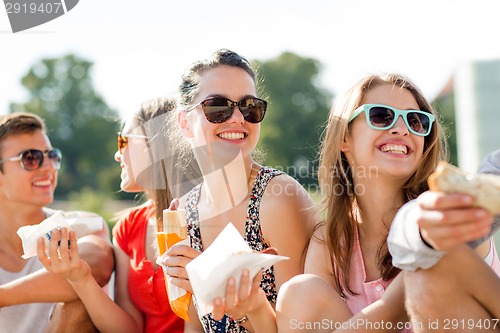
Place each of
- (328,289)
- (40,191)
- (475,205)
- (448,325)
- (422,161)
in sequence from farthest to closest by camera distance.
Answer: (40,191), (422,161), (328,289), (448,325), (475,205)

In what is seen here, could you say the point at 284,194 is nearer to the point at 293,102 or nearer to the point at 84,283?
the point at 84,283

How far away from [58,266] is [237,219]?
0.97 m

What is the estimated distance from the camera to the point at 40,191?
440 cm

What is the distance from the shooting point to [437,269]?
213cm

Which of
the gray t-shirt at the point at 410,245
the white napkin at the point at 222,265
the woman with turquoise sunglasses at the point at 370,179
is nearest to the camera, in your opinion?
the gray t-shirt at the point at 410,245

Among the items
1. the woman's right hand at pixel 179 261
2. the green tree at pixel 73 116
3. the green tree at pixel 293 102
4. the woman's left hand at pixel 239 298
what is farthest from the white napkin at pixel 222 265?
the green tree at pixel 293 102

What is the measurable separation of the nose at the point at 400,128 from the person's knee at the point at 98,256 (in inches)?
76.1

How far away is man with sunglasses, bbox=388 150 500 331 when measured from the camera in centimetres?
202

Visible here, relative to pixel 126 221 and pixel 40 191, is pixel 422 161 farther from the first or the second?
pixel 40 191

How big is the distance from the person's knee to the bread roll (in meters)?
2.36

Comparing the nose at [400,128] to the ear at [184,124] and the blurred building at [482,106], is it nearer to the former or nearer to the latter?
the ear at [184,124]

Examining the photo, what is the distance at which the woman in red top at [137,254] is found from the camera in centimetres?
340

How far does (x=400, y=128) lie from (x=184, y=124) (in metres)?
1.28

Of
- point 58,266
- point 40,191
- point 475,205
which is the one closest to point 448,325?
point 475,205
